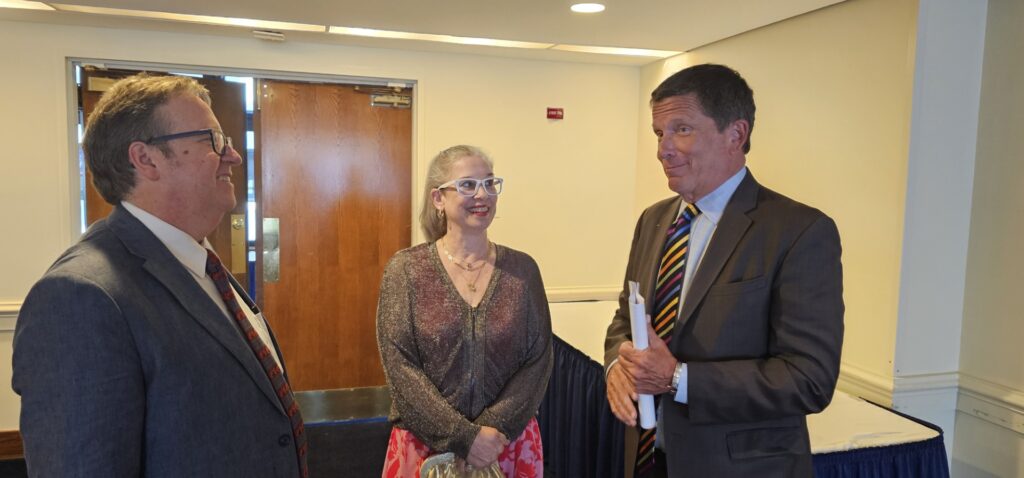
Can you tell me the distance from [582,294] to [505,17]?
205cm

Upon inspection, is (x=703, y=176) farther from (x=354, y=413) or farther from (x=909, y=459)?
(x=354, y=413)

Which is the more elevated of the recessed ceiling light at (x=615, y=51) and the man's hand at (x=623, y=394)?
the recessed ceiling light at (x=615, y=51)

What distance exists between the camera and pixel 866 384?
8.32 feet

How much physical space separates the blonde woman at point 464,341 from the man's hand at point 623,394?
1.26ft

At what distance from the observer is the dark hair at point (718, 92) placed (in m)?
1.40

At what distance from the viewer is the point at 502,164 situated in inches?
164

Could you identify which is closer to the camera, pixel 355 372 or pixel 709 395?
pixel 709 395

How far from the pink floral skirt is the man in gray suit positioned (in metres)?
0.56

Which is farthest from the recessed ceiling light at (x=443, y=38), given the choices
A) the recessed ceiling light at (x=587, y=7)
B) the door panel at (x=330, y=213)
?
the recessed ceiling light at (x=587, y=7)

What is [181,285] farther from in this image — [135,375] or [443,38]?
[443,38]

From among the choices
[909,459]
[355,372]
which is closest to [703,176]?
[909,459]

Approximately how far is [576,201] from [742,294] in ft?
10.1

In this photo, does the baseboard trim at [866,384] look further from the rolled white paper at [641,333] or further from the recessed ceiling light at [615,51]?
the recessed ceiling light at [615,51]

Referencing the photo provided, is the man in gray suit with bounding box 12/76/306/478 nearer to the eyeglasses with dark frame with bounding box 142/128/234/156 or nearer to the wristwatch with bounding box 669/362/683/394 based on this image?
the eyeglasses with dark frame with bounding box 142/128/234/156
